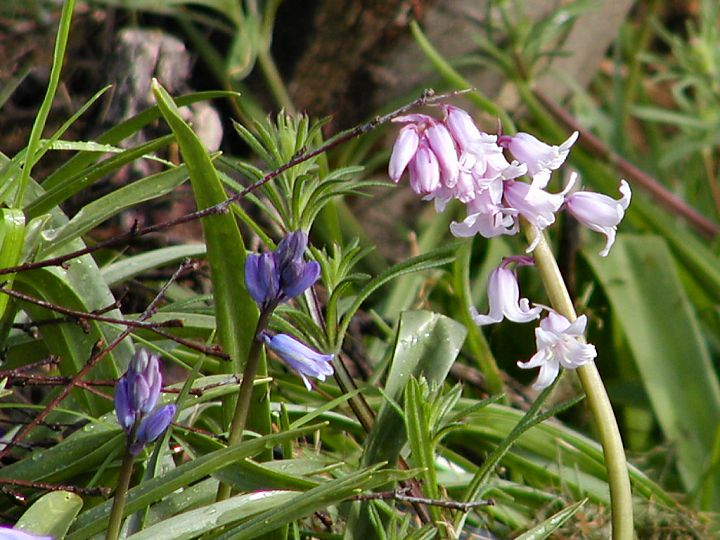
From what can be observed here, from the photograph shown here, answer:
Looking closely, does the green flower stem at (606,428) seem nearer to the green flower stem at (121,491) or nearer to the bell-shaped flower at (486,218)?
the bell-shaped flower at (486,218)

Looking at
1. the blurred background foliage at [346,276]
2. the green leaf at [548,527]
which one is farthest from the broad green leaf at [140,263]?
the green leaf at [548,527]

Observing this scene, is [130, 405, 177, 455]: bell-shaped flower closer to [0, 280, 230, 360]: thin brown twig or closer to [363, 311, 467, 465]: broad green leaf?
[0, 280, 230, 360]: thin brown twig

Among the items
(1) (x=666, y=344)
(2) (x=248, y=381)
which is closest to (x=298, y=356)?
(2) (x=248, y=381)

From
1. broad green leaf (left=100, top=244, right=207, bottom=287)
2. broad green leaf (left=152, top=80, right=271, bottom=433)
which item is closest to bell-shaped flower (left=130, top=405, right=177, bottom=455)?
broad green leaf (left=152, top=80, right=271, bottom=433)

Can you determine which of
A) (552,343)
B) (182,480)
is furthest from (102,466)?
(552,343)

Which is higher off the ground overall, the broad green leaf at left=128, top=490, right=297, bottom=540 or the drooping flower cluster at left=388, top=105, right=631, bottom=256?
the drooping flower cluster at left=388, top=105, right=631, bottom=256

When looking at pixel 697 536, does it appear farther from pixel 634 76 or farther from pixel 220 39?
pixel 634 76
